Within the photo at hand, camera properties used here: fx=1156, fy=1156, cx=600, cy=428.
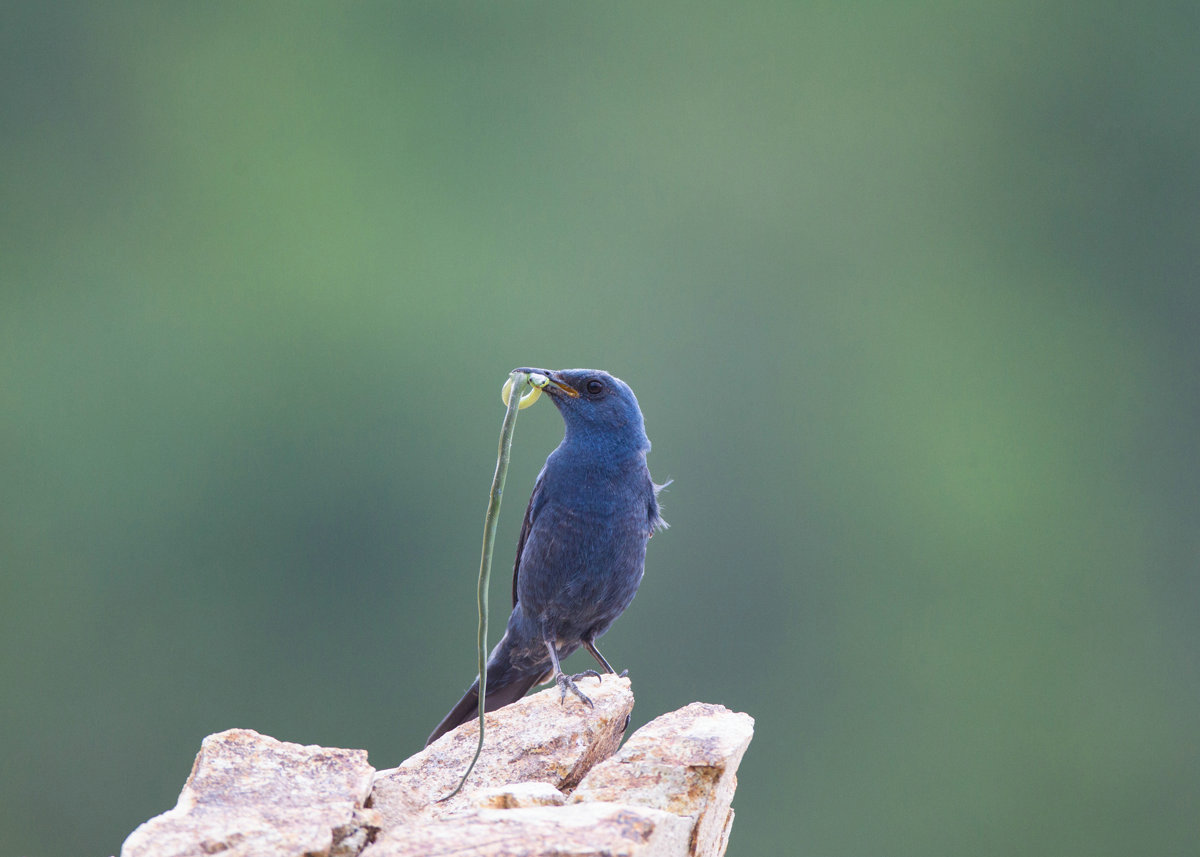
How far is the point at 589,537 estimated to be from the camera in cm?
368

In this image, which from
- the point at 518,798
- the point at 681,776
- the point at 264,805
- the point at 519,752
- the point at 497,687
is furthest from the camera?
the point at 497,687

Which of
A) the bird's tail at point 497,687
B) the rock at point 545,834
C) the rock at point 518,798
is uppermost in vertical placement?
the rock at point 545,834

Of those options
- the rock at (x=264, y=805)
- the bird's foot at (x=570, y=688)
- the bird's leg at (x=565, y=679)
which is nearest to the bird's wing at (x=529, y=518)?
the bird's leg at (x=565, y=679)

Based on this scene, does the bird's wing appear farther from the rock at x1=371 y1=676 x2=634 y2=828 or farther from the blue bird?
the rock at x1=371 y1=676 x2=634 y2=828

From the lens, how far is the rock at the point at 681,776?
262 cm

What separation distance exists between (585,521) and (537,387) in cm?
58

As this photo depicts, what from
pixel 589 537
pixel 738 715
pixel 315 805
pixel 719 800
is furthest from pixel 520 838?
pixel 589 537

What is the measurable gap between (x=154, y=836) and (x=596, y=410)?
185 cm

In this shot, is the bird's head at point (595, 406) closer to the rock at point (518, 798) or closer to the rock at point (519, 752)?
the rock at point (519, 752)

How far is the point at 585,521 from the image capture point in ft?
12.1

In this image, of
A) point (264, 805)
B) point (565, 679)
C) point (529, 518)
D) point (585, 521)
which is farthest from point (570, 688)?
point (264, 805)

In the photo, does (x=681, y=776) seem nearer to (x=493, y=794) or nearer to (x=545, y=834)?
(x=493, y=794)

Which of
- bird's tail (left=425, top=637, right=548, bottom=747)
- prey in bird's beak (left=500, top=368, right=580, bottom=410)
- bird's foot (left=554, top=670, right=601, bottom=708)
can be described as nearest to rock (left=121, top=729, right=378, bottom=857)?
bird's foot (left=554, top=670, right=601, bottom=708)

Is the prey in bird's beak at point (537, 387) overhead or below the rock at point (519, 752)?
overhead
